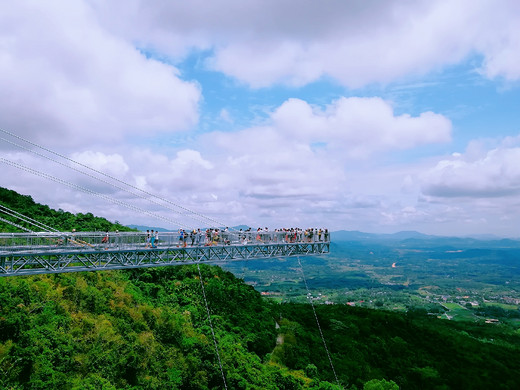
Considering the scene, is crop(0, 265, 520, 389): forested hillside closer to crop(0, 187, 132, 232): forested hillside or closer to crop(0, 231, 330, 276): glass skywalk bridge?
crop(0, 231, 330, 276): glass skywalk bridge

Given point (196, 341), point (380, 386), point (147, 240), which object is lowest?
point (380, 386)

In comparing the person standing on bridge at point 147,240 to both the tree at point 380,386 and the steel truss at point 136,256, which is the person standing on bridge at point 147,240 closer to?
the steel truss at point 136,256

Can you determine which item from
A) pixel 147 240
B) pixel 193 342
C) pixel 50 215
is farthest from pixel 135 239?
pixel 50 215

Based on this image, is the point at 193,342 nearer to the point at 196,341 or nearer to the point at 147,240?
the point at 196,341

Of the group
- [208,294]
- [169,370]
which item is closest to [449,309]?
[208,294]

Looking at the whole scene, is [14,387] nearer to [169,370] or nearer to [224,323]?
[169,370]

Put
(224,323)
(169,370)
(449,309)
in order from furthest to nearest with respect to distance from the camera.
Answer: (449,309) < (224,323) < (169,370)

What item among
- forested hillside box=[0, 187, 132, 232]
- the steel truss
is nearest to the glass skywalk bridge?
the steel truss
